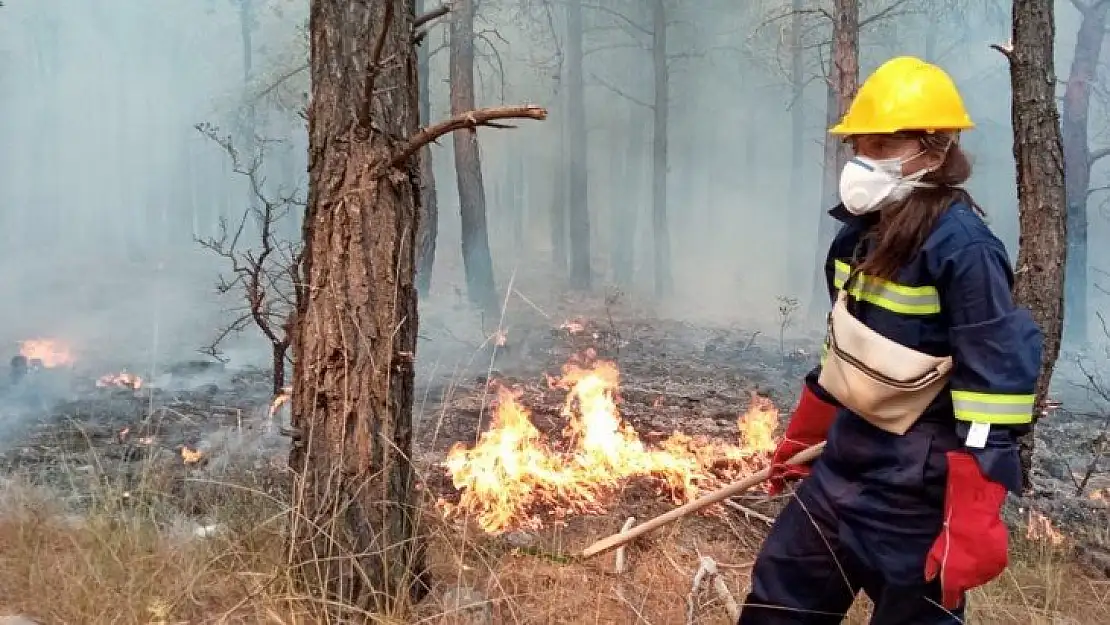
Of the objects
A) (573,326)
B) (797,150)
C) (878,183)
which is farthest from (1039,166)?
(797,150)

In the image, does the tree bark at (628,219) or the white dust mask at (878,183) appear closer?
the white dust mask at (878,183)

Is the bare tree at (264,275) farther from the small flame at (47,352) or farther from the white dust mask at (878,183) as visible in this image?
the small flame at (47,352)

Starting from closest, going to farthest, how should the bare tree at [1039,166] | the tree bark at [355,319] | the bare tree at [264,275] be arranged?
the tree bark at [355,319], the bare tree at [1039,166], the bare tree at [264,275]

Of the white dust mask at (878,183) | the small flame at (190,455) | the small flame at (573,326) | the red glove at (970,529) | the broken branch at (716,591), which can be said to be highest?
the white dust mask at (878,183)

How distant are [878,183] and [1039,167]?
9.62ft

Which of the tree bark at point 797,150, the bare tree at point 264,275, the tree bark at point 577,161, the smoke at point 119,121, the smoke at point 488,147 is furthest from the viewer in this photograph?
the smoke at point 119,121

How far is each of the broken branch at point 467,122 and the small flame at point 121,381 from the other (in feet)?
26.6

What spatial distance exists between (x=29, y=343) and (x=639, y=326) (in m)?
10.9

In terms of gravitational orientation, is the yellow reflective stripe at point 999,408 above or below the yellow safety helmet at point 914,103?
below

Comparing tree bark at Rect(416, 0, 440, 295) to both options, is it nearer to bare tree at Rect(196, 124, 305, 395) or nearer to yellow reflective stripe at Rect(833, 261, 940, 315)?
bare tree at Rect(196, 124, 305, 395)

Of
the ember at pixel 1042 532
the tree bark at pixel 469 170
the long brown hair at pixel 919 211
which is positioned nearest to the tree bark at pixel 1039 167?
the ember at pixel 1042 532

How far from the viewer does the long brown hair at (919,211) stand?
2.05 metres

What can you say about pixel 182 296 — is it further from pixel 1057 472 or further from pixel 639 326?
pixel 1057 472

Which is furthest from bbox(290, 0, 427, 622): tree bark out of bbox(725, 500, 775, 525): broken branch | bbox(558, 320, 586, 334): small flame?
bbox(558, 320, 586, 334): small flame
